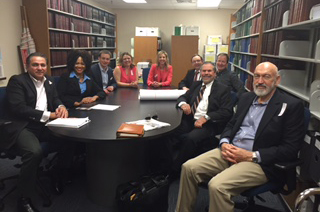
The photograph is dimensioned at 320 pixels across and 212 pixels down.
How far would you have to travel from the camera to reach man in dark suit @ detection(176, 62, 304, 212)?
5.31 feet

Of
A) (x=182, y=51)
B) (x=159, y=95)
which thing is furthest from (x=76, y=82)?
(x=182, y=51)

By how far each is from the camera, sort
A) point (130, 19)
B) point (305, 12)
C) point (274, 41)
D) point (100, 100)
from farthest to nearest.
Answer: point (130, 19) → point (274, 41) → point (100, 100) → point (305, 12)

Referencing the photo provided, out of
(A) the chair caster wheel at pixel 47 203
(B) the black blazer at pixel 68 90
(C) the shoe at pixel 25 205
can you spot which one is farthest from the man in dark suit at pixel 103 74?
(C) the shoe at pixel 25 205

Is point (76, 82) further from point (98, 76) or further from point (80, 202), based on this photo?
point (80, 202)

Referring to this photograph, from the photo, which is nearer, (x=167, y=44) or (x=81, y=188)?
(x=81, y=188)

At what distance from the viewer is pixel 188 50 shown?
20.2ft

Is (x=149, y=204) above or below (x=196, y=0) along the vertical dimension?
below

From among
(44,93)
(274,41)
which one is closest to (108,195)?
(44,93)

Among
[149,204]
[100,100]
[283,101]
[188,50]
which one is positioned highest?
[188,50]

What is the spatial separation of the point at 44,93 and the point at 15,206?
0.98m

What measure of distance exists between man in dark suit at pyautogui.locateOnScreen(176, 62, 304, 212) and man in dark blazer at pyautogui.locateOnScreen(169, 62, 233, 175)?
0.45m

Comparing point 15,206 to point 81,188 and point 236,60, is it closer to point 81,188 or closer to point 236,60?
point 81,188

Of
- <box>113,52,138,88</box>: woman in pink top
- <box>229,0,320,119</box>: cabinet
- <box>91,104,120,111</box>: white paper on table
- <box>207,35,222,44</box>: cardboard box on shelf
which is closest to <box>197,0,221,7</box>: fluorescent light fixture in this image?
<box>207,35,222,44</box>: cardboard box on shelf

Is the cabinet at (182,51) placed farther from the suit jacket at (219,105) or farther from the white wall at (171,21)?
the suit jacket at (219,105)
